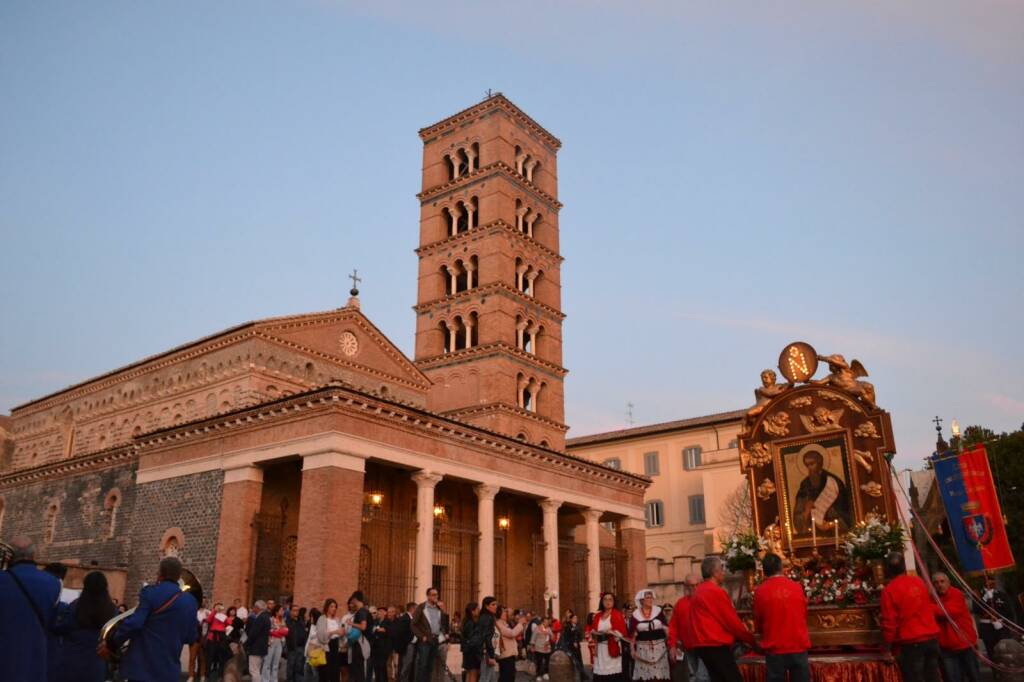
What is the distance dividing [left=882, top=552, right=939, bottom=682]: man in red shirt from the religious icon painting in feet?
13.4

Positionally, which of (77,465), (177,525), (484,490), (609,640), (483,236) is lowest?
(609,640)

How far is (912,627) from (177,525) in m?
20.9

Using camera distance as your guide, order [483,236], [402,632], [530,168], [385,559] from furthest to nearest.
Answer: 1. [530,168]
2. [483,236]
3. [385,559]
4. [402,632]

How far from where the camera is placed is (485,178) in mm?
37031

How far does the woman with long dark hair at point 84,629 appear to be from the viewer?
6141 millimetres

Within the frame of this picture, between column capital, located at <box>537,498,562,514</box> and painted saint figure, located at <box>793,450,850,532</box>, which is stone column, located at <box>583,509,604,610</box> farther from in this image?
painted saint figure, located at <box>793,450,850,532</box>

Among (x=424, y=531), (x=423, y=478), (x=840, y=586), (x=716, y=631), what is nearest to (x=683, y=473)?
(x=423, y=478)

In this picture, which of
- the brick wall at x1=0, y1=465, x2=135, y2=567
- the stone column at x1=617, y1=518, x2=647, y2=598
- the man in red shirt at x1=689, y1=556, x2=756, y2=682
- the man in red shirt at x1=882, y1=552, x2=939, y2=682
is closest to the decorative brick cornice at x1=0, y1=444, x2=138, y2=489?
the brick wall at x1=0, y1=465, x2=135, y2=567

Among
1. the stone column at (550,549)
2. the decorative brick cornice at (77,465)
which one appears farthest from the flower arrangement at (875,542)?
the decorative brick cornice at (77,465)

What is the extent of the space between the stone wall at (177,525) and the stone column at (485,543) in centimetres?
752

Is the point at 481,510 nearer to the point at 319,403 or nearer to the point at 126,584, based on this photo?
the point at 319,403

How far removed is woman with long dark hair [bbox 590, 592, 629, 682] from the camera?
423 inches

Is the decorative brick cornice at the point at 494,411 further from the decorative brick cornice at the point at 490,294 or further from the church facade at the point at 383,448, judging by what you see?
the decorative brick cornice at the point at 490,294

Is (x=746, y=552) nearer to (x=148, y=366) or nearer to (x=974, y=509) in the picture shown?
(x=974, y=509)
